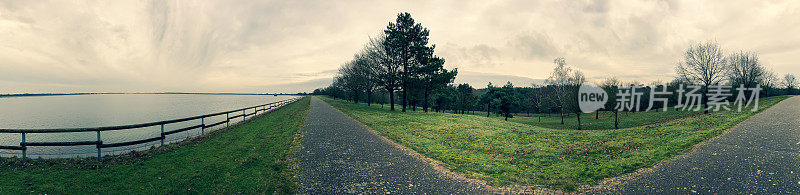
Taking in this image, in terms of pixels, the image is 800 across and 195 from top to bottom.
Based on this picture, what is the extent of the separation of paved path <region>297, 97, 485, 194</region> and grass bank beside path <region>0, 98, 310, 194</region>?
2.06ft

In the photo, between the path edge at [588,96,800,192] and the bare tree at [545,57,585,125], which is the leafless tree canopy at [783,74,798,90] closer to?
the bare tree at [545,57,585,125]

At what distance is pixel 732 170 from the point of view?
25.0 ft

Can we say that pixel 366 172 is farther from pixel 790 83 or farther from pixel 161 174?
pixel 790 83

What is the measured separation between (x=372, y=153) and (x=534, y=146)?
830 cm

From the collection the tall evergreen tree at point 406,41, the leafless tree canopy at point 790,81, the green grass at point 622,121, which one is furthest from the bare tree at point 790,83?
the tall evergreen tree at point 406,41

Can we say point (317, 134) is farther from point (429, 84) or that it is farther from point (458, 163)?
point (429, 84)

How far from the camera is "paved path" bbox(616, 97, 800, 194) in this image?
641cm

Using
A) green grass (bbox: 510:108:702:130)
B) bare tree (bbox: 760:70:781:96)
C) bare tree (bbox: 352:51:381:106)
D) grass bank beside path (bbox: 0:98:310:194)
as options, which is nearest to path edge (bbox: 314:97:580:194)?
grass bank beside path (bbox: 0:98:310:194)

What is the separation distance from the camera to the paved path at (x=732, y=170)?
252 inches

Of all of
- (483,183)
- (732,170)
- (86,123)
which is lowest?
(86,123)

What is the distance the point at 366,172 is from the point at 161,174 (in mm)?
6110

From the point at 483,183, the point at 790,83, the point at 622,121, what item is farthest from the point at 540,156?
the point at 790,83

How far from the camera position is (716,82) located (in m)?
28.8

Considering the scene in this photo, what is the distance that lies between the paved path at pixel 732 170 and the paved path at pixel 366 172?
4.65 m
